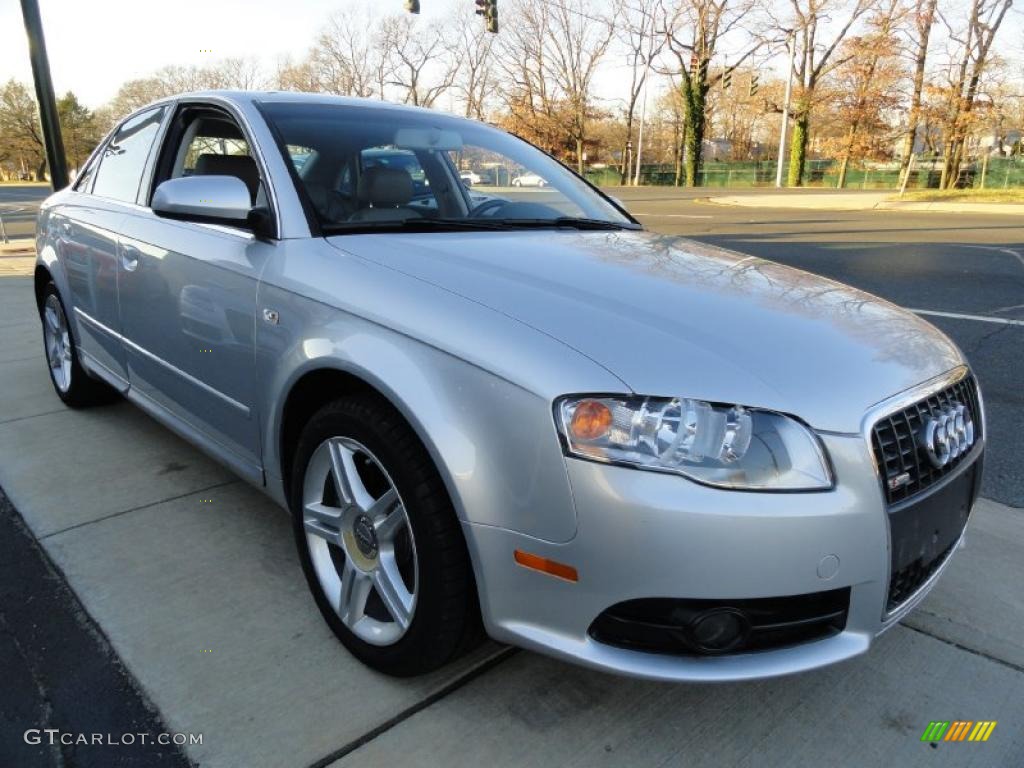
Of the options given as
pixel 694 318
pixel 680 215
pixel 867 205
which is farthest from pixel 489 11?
pixel 694 318

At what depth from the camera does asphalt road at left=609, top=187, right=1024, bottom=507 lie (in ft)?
13.6

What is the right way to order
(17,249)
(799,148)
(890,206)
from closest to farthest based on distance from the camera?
(17,249), (890,206), (799,148)

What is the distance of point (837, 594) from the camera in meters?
1.64

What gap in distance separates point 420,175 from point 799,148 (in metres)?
43.2

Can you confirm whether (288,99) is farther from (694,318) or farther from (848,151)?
(848,151)

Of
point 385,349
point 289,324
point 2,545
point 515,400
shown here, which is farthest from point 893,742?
point 2,545

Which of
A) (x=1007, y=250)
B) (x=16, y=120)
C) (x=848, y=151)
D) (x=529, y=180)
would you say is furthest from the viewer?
(x=16, y=120)

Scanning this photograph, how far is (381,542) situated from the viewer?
1984mm

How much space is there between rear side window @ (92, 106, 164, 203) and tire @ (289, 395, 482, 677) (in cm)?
188

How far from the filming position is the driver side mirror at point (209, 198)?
7.61ft

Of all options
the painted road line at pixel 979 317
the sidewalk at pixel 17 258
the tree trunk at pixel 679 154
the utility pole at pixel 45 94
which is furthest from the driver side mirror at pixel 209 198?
the tree trunk at pixel 679 154

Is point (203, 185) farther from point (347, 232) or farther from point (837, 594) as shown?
point (837, 594)

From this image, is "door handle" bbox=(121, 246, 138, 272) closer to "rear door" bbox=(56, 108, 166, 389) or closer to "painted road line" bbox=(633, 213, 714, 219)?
"rear door" bbox=(56, 108, 166, 389)

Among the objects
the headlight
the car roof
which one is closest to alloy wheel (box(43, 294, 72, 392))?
the car roof
